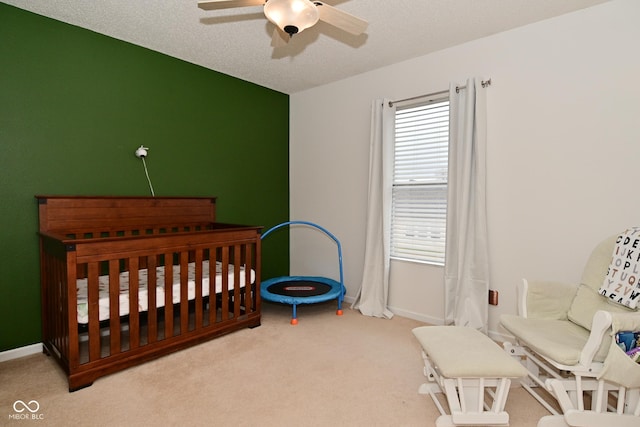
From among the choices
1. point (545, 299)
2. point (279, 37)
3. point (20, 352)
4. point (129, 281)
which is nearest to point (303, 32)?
point (279, 37)

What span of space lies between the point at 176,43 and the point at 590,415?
367cm

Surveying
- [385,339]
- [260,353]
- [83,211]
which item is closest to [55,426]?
[260,353]

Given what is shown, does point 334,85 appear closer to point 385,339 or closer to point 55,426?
point 385,339

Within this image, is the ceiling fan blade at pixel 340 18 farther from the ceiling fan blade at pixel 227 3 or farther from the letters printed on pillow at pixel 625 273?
the letters printed on pillow at pixel 625 273

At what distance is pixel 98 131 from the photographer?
279 centimetres

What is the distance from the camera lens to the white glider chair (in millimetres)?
1627

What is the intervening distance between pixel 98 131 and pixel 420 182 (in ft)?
9.15

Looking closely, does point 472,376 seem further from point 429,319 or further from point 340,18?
point 340,18

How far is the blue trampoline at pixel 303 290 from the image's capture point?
315cm

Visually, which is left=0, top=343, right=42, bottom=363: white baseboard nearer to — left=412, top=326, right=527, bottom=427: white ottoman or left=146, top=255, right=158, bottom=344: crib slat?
left=146, top=255, right=158, bottom=344: crib slat

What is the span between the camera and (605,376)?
5.19ft

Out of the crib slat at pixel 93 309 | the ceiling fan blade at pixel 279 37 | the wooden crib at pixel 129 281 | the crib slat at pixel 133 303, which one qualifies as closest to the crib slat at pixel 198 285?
the wooden crib at pixel 129 281

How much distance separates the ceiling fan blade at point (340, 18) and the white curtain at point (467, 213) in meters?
1.36

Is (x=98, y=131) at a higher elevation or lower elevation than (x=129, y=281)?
higher
